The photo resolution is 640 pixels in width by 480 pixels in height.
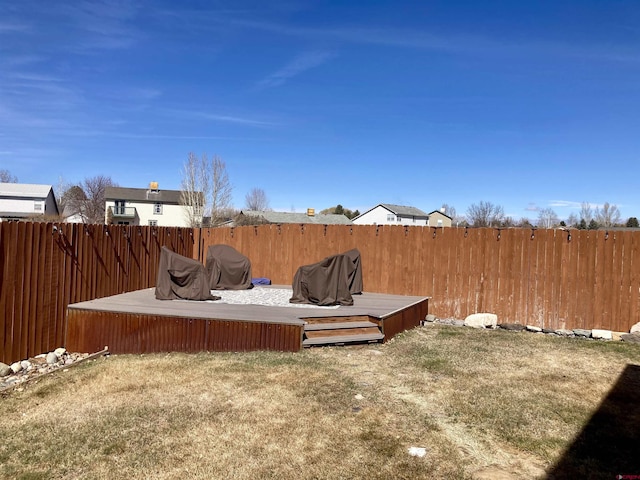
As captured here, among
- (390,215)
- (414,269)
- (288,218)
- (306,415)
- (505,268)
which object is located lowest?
(306,415)

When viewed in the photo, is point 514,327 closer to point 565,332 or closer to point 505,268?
point 565,332

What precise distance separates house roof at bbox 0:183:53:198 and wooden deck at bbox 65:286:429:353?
4004cm

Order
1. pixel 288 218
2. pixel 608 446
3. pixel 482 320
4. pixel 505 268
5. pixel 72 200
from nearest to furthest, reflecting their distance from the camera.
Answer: pixel 608 446
pixel 482 320
pixel 505 268
pixel 288 218
pixel 72 200

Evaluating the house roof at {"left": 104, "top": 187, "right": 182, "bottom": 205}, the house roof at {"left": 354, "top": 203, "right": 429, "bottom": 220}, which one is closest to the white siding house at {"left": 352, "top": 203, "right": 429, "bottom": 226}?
the house roof at {"left": 354, "top": 203, "right": 429, "bottom": 220}

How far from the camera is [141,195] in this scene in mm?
41031

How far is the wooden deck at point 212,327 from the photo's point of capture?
672 centimetres

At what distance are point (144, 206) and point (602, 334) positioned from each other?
132ft

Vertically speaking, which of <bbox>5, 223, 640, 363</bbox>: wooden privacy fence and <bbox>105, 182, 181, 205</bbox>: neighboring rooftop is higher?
<bbox>105, 182, 181, 205</bbox>: neighboring rooftop

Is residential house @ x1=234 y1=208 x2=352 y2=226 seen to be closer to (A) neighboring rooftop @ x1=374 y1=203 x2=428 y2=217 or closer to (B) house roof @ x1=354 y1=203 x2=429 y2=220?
(B) house roof @ x1=354 y1=203 x2=429 y2=220

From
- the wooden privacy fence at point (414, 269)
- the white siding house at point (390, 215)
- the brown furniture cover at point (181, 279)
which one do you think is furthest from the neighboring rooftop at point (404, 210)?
the brown furniture cover at point (181, 279)

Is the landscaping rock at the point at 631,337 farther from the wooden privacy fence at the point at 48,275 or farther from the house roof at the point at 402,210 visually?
the house roof at the point at 402,210

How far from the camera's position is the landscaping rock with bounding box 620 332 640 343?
7.88 metres

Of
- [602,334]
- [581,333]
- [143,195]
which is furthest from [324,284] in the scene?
[143,195]

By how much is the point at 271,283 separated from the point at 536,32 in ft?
33.4
